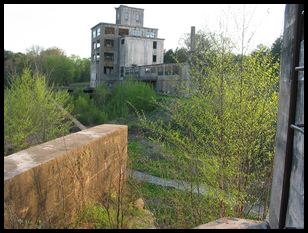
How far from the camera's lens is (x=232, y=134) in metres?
6.62

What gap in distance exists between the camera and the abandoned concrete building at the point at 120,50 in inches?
1619

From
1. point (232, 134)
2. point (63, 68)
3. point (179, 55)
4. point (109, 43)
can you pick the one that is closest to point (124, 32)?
point (109, 43)

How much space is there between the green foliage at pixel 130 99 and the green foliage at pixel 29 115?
13.3 m

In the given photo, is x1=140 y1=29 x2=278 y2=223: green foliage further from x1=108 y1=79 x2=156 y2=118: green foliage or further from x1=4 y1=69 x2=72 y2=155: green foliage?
x1=108 y1=79 x2=156 y2=118: green foliage

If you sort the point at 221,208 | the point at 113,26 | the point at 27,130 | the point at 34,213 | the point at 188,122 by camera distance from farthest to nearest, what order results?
the point at 113,26, the point at 27,130, the point at 188,122, the point at 221,208, the point at 34,213

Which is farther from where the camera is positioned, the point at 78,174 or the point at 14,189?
the point at 78,174

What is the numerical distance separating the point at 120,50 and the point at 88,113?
15312 mm

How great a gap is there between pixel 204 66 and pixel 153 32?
39.0 metres

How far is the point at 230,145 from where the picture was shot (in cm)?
659

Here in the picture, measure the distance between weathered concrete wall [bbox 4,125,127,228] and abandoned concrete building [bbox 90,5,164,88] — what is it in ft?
112

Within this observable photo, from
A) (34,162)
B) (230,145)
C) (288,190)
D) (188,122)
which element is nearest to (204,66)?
(188,122)

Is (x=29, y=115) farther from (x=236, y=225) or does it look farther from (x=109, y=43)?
(x=109, y=43)

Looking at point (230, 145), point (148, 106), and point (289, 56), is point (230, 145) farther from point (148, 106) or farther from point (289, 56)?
point (148, 106)

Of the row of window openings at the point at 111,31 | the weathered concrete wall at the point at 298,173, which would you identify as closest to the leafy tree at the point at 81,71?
the row of window openings at the point at 111,31
